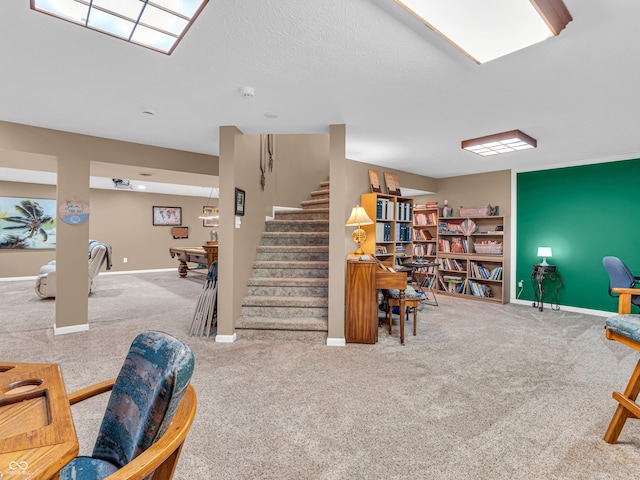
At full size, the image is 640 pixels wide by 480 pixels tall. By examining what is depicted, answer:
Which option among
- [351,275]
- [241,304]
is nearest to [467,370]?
[351,275]

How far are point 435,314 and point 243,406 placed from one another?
338cm

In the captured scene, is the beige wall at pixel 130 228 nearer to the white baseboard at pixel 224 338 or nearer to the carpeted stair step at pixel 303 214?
the carpeted stair step at pixel 303 214

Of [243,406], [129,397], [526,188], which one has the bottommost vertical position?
[243,406]

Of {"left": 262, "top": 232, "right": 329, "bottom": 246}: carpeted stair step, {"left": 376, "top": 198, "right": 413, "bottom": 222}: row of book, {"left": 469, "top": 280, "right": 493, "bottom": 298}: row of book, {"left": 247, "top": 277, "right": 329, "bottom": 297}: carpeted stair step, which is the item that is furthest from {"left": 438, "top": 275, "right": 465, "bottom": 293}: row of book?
{"left": 247, "top": 277, "right": 329, "bottom": 297}: carpeted stair step

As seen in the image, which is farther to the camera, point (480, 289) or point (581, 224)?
point (480, 289)

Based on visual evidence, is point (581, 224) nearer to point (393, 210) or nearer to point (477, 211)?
point (477, 211)

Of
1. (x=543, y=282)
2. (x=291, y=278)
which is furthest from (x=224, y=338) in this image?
(x=543, y=282)

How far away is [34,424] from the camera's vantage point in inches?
32.7

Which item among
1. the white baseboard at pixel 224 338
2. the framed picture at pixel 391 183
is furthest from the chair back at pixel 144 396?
the framed picture at pixel 391 183

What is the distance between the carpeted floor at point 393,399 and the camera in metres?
1.65

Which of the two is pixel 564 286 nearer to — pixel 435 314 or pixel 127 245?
pixel 435 314

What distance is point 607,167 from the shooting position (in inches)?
187

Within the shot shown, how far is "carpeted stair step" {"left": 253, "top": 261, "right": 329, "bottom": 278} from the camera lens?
13.8 feet

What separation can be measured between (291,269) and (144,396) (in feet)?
10.8
